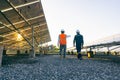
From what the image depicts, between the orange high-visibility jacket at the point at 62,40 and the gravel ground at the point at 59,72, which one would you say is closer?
the gravel ground at the point at 59,72

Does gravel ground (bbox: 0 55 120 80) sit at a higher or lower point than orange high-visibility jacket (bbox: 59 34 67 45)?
lower

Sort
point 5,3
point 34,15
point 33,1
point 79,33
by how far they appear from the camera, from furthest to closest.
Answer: point 34,15, point 79,33, point 33,1, point 5,3

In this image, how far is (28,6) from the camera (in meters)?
14.9

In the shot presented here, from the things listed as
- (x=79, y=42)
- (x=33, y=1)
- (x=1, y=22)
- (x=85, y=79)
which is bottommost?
(x=85, y=79)

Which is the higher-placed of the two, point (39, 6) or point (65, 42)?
point (39, 6)

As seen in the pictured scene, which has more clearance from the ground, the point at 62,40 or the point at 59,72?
the point at 62,40

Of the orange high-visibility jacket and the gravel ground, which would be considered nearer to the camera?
the gravel ground

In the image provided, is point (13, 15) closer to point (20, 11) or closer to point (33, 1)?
point (20, 11)

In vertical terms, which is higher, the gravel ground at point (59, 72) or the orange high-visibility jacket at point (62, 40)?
the orange high-visibility jacket at point (62, 40)

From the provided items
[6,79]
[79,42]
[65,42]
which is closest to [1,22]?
[65,42]

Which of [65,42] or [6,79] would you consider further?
[65,42]

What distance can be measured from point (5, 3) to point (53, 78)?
826 centimetres

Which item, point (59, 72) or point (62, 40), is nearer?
point (59, 72)

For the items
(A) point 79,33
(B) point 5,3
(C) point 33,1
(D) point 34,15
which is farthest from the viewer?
(D) point 34,15
